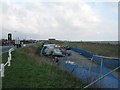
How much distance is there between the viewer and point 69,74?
17344 millimetres

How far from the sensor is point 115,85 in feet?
40.4

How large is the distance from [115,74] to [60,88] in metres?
2.87

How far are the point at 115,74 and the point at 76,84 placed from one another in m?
1.84

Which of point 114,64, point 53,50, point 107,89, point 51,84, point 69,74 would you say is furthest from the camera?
point 53,50

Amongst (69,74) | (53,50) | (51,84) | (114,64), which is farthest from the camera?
(53,50)

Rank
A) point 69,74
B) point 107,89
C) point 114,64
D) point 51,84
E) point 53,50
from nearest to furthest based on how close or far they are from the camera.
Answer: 1. point 107,89
2. point 51,84
3. point 114,64
4. point 69,74
5. point 53,50

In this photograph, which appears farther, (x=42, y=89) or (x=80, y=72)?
(x=80, y=72)

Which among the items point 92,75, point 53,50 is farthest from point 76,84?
point 53,50

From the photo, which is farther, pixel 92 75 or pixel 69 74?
pixel 69 74

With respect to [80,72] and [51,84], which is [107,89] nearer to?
[51,84]

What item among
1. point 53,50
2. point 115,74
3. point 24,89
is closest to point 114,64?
point 115,74

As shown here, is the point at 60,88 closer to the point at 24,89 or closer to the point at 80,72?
the point at 24,89

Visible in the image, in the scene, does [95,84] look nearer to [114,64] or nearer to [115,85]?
[115,85]

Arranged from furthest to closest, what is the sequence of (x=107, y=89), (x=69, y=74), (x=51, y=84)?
1. (x=69, y=74)
2. (x=51, y=84)
3. (x=107, y=89)
